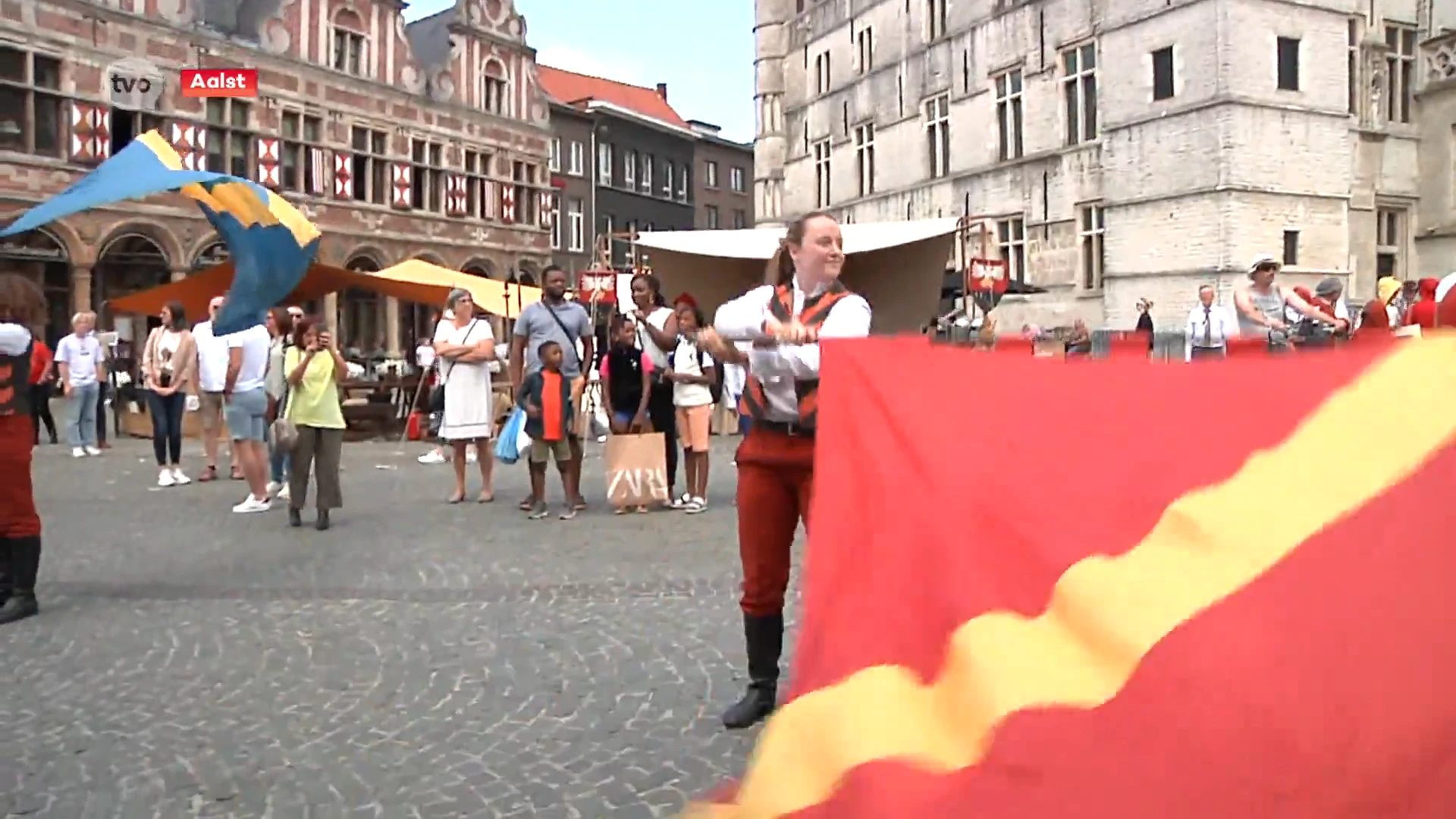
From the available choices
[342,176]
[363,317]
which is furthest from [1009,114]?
[363,317]

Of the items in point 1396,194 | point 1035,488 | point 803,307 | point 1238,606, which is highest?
point 1396,194

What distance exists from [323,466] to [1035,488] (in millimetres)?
7798

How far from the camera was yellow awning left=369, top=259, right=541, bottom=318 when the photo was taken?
723 inches

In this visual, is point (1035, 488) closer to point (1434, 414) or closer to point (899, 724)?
point (899, 724)

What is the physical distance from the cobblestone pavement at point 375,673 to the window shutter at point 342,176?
2558 cm

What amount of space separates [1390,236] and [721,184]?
33.2 m

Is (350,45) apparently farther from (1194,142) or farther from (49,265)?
(1194,142)

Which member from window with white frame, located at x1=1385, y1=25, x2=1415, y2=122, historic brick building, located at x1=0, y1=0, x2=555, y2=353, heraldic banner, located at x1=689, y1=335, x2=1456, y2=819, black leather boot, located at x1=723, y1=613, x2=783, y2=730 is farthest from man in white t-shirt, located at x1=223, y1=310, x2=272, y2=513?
window with white frame, located at x1=1385, y1=25, x2=1415, y2=122

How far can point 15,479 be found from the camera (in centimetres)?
614

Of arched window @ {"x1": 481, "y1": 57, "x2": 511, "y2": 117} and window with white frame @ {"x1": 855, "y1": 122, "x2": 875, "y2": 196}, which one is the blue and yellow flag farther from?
arched window @ {"x1": 481, "y1": 57, "x2": 511, "y2": 117}

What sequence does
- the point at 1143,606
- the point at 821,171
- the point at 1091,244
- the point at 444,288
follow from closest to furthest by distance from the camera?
the point at 1143,606, the point at 444,288, the point at 1091,244, the point at 821,171

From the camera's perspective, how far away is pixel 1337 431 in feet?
7.34

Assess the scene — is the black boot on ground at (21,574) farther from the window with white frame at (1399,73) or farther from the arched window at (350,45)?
the arched window at (350,45)

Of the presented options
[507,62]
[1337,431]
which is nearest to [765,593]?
[1337,431]
